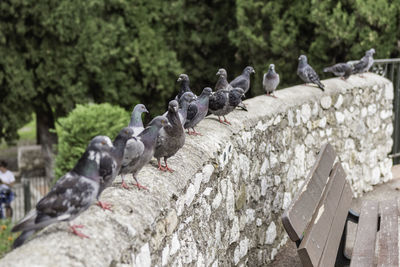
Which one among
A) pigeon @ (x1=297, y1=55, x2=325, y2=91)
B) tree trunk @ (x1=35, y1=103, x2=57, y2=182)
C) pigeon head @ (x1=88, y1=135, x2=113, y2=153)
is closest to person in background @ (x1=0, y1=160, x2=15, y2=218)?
tree trunk @ (x1=35, y1=103, x2=57, y2=182)

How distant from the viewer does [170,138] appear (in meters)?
3.05

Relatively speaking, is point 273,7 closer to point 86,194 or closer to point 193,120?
point 193,120

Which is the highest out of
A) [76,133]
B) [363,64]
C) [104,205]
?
[104,205]

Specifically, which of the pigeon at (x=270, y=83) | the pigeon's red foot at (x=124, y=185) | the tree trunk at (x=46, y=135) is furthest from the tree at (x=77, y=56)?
the pigeon's red foot at (x=124, y=185)

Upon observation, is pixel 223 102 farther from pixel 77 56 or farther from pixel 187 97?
pixel 77 56

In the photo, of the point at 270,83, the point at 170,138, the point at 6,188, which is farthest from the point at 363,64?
the point at 6,188

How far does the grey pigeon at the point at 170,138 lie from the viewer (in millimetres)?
3021

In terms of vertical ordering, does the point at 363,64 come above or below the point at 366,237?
above

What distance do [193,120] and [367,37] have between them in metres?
10.9

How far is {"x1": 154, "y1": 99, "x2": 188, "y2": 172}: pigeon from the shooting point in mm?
3021

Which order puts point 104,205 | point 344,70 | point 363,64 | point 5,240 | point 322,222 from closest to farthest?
point 104,205
point 322,222
point 344,70
point 363,64
point 5,240

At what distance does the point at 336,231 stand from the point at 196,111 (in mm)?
1470

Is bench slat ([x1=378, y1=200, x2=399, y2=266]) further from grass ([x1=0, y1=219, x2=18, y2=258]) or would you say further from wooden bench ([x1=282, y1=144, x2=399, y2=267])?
grass ([x1=0, y1=219, x2=18, y2=258])

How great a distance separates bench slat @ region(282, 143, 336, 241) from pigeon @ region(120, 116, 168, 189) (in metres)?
0.94
